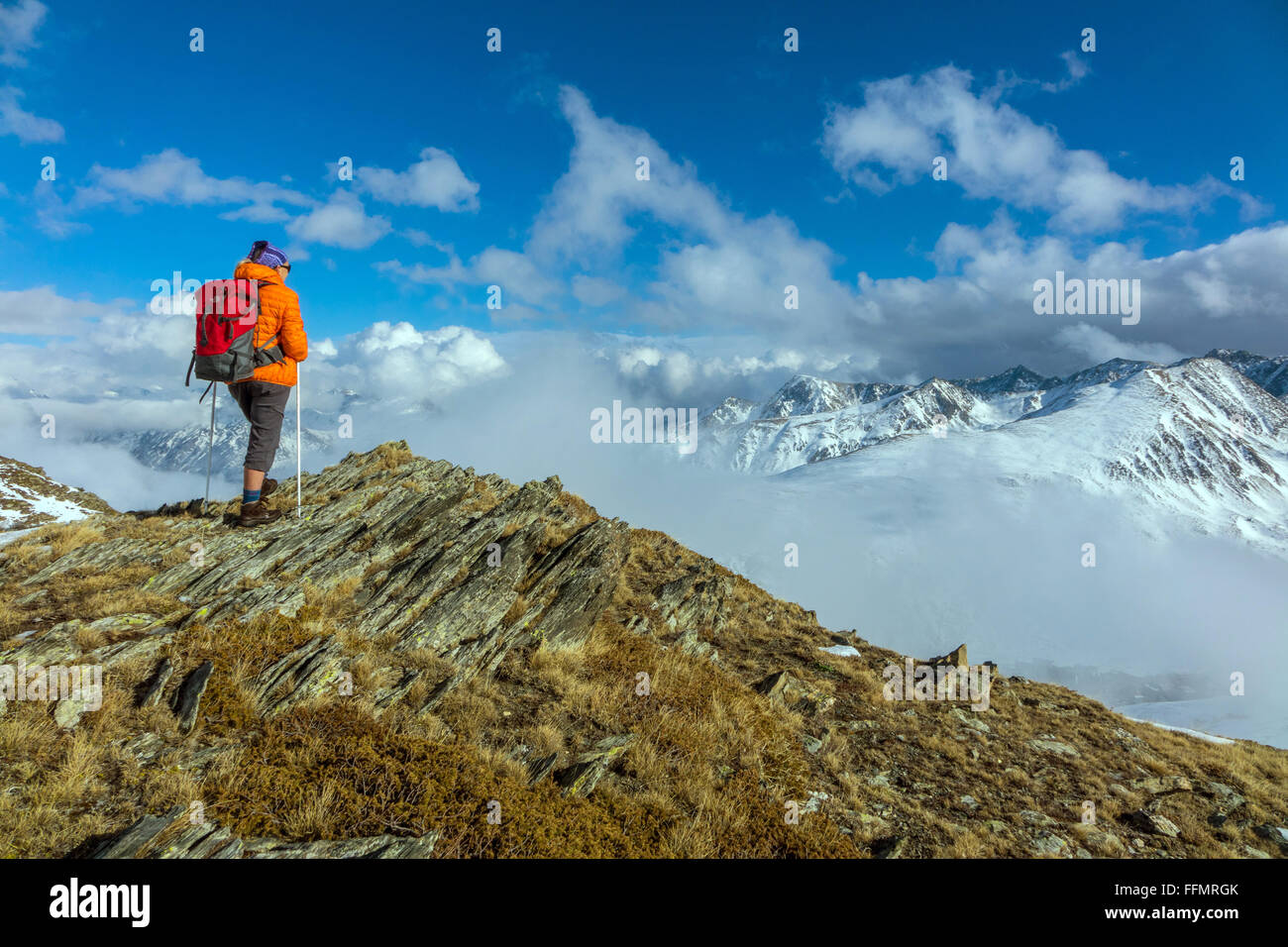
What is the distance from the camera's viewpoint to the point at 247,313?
1009cm

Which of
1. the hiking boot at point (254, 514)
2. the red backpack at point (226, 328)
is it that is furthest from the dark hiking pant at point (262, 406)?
the hiking boot at point (254, 514)

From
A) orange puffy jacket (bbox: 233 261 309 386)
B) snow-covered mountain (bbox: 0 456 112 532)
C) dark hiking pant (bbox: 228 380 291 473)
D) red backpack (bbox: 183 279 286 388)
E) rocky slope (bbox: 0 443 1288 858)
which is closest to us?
rocky slope (bbox: 0 443 1288 858)

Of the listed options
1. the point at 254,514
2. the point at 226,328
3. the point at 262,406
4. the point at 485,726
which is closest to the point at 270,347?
the point at 226,328

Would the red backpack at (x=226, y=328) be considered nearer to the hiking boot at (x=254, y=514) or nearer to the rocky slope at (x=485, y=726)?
the hiking boot at (x=254, y=514)

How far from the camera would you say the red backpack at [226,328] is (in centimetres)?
995

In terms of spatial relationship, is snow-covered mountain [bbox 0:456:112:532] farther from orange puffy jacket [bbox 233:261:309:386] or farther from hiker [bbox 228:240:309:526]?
orange puffy jacket [bbox 233:261:309:386]

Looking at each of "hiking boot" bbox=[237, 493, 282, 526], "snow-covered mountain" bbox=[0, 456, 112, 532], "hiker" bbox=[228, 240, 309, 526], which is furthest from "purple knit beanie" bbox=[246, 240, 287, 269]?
"snow-covered mountain" bbox=[0, 456, 112, 532]

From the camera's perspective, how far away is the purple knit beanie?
407 inches

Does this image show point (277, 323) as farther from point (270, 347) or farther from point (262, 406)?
point (262, 406)

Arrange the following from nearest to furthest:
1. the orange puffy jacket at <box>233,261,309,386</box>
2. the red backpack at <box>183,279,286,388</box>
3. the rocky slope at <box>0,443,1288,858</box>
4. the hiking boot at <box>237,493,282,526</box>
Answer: the rocky slope at <box>0,443,1288,858</box> → the red backpack at <box>183,279,286,388</box> → the orange puffy jacket at <box>233,261,309,386</box> → the hiking boot at <box>237,493,282,526</box>

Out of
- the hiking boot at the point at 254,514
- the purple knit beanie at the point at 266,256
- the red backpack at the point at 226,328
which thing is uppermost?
the purple knit beanie at the point at 266,256
